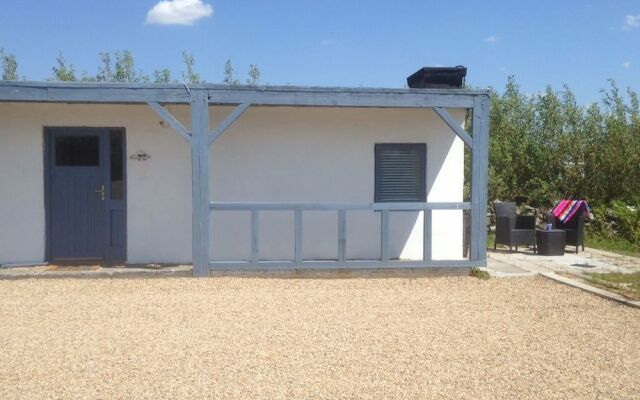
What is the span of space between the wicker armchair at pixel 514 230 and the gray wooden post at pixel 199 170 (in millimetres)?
5634

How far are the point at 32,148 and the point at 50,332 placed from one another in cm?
405

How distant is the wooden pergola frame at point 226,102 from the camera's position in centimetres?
725

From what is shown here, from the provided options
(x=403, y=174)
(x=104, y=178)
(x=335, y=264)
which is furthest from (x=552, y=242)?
(x=104, y=178)

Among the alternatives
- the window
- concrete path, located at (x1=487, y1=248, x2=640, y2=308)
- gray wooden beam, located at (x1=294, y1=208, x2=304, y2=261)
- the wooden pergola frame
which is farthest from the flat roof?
concrete path, located at (x1=487, y1=248, x2=640, y2=308)

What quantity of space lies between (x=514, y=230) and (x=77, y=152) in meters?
7.48

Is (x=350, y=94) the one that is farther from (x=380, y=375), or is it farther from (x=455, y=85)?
(x=380, y=375)

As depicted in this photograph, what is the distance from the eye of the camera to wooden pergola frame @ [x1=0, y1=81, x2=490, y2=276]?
23.8ft

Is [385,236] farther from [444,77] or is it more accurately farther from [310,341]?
[310,341]

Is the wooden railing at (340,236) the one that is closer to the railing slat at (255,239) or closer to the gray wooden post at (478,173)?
the railing slat at (255,239)

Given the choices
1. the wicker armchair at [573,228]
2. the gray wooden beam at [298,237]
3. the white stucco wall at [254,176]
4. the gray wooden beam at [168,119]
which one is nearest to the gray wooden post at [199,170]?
the gray wooden beam at [168,119]

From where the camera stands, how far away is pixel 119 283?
7215 millimetres

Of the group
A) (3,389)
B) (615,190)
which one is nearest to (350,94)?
(3,389)

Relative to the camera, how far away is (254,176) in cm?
855

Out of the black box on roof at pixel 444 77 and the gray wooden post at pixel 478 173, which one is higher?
the black box on roof at pixel 444 77
